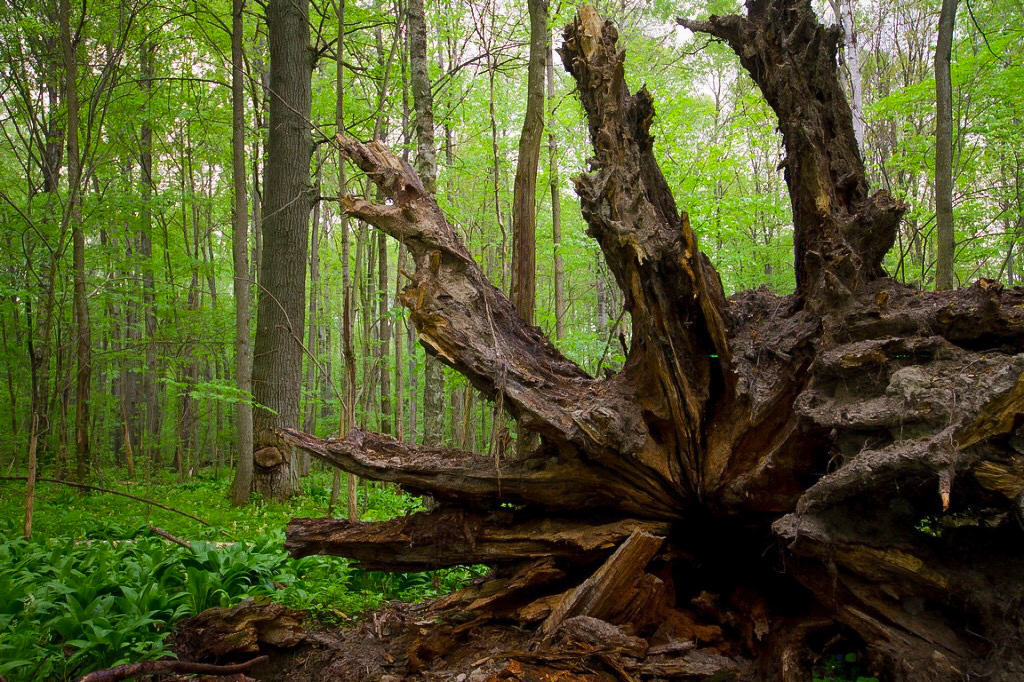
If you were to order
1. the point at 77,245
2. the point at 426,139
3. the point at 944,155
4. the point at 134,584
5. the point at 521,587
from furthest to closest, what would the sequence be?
the point at 77,245, the point at 426,139, the point at 944,155, the point at 134,584, the point at 521,587

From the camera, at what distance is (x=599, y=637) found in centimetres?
317

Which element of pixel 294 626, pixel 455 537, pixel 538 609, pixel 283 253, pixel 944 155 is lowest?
pixel 294 626

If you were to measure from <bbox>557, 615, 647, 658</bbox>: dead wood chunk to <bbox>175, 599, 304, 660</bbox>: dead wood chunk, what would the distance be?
1.98 metres

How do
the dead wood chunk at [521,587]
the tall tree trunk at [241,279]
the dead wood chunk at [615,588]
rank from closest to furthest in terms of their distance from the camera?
the dead wood chunk at [615,588] → the dead wood chunk at [521,587] → the tall tree trunk at [241,279]

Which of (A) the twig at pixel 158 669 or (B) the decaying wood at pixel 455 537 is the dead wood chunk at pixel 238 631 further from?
(B) the decaying wood at pixel 455 537

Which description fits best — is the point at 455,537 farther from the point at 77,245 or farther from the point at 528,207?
the point at 77,245

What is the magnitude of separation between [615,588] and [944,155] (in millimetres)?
5342

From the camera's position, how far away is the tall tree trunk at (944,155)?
550 cm

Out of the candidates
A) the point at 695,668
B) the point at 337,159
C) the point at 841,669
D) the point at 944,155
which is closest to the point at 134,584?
the point at 695,668

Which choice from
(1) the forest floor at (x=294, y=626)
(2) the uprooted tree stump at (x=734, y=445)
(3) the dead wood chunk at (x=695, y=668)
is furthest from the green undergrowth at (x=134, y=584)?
(3) the dead wood chunk at (x=695, y=668)

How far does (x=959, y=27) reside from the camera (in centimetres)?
1396

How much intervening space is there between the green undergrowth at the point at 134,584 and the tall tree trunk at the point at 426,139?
1.62 m

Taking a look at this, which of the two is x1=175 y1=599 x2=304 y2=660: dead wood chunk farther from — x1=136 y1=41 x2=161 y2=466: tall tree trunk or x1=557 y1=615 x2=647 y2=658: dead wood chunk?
x1=136 y1=41 x2=161 y2=466: tall tree trunk

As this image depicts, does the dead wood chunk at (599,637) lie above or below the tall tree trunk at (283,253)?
below
